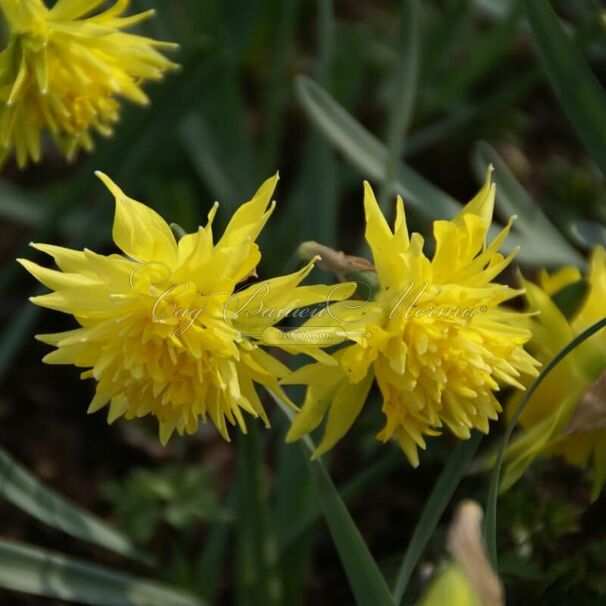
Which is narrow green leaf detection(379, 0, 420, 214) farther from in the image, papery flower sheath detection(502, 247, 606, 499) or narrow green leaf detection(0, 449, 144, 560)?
narrow green leaf detection(0, 449, 144, 560)

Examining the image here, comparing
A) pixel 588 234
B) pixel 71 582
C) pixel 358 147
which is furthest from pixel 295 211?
pixel 71 582

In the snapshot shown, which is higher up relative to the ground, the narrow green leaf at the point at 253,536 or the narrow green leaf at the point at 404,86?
the narrow green leaf at the point at 404,86

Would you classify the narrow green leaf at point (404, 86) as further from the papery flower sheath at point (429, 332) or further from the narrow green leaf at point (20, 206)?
the narrow green leaf at point (20, 206)

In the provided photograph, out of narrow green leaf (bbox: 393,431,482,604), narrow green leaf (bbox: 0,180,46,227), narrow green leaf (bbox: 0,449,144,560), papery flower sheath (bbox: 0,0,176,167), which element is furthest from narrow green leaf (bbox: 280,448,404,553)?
narrow green leaf (bbox: 0,180,46,227)

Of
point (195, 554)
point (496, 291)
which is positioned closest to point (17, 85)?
point (496, 291)

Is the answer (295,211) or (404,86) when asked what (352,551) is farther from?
(295,211)

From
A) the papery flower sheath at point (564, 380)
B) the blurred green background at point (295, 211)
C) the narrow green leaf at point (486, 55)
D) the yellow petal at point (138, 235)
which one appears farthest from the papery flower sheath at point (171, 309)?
the narrow green leaf at point (486, 55)

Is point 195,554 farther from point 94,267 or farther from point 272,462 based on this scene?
point 94,267
